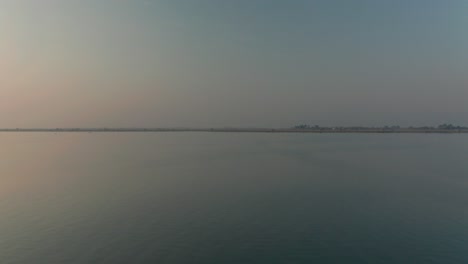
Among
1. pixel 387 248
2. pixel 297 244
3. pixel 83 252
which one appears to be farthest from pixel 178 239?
pixel 387 248

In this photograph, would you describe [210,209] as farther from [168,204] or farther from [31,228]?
[31,228]

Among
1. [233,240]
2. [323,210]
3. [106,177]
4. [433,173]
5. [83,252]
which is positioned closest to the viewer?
[83,252]

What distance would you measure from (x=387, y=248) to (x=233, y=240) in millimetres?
6607

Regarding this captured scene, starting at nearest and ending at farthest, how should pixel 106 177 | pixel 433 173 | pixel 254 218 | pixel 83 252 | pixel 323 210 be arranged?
pixel 83 252 < pixel 254 218 < pixel 323 210 < pixel 106 177 < pixel 433 173

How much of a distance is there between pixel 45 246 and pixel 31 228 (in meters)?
3.12

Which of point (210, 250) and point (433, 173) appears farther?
point (433, 173)

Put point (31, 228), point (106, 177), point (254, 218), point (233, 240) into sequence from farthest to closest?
point (106, 177), point (254, 218), point (31, 228), point (233, 240)

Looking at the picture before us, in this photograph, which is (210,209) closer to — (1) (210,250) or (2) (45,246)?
(1) (210,250)

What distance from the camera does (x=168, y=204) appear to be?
77.8ft

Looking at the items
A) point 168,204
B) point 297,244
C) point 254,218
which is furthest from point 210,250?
point 168,204

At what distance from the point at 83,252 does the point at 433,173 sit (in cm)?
3493

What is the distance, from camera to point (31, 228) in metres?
18.7

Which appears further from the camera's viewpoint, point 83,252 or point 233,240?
point 233,240

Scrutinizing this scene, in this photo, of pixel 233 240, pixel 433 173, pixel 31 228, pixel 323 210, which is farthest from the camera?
pixel 433 173
